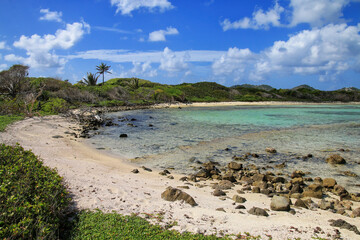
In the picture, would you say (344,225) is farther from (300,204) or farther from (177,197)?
(177,197)

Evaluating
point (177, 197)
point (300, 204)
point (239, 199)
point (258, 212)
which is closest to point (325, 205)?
point (300, 204)

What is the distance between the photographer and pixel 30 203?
4.59 m

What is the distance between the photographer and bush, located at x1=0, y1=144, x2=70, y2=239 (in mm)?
3848

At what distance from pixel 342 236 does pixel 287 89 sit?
10892 cm

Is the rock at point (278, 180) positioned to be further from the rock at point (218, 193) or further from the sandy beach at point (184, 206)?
the rock at point (218, 193)

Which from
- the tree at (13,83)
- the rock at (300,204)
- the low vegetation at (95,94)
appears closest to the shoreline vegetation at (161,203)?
the rock at (300,204)

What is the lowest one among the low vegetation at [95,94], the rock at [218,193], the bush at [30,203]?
the rock at [218,193]

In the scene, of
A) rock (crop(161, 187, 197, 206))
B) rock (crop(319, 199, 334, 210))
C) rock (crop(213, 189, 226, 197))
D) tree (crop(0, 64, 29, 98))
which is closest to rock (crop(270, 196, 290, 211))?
rock (crop(319, 199, 334, 210))

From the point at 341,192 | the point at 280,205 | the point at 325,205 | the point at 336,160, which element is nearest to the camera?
the point at 280,205

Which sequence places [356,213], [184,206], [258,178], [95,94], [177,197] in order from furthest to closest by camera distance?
[95,94] < [258,178] < [177,197] < [356,213] < [184,206]

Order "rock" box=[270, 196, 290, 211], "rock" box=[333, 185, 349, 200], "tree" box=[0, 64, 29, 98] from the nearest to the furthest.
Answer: "rock" box=[270, 196, 290, 211]
"rock" box=[333, 185, 349, 200]
"tree" box=[0, 64, 29, 98]

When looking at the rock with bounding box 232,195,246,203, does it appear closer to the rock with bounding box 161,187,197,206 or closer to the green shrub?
the rock with bounding box 161,187,197,206

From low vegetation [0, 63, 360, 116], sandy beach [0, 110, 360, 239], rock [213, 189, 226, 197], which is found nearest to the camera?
sandy beach [0, 110, 360, 239]

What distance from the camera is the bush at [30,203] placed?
3848mm
